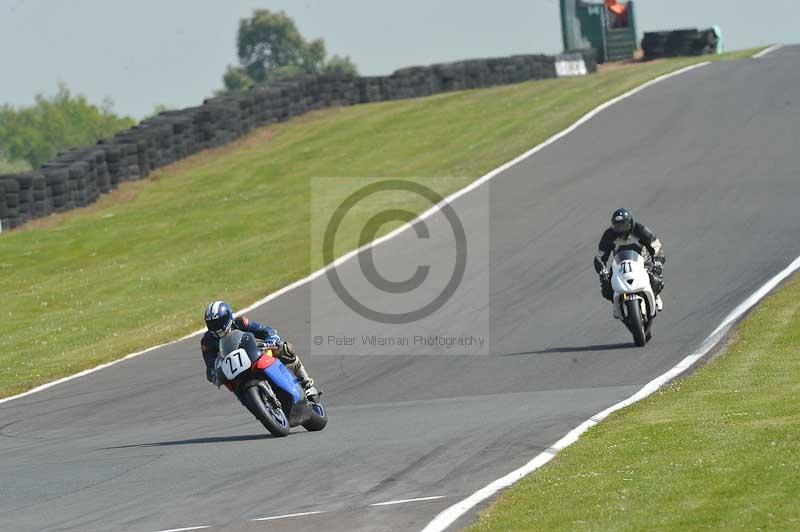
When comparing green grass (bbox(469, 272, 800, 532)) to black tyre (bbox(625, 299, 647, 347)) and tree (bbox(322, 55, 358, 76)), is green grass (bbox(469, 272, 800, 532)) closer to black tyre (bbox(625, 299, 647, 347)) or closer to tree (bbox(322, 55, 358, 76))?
black tyre (bbox(625, 299, 647, 347))

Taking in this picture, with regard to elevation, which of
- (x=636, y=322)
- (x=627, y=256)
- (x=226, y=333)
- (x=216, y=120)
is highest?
(x=216, y=120)

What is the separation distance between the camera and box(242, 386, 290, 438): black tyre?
11.7 m

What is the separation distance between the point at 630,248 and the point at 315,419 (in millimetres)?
6153

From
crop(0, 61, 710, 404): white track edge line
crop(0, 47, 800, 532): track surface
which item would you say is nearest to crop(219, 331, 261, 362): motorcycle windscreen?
crop(0, 47, 800, 532): track surface

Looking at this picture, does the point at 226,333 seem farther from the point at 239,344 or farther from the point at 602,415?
the point at 602,415

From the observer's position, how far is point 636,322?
16.1 metres

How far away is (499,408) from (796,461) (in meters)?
4.76

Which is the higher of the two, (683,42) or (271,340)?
(683,42)

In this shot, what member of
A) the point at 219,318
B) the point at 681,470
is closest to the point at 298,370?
the point at 219,318

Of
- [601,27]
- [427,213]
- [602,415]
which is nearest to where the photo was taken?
[602,415]

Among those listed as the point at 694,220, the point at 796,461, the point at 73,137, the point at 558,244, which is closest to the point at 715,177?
the point at 694,220

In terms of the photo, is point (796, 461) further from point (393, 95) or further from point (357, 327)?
point (393, 95)

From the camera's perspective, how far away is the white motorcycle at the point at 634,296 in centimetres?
1612
